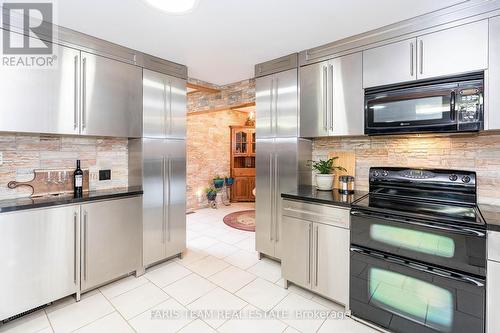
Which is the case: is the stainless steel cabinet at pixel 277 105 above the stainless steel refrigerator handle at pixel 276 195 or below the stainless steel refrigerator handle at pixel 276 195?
above

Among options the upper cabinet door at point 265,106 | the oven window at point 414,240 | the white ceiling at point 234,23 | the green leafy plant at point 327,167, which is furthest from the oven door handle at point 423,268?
the white ceiling at point 234,23

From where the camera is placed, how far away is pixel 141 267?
2711 millimetres

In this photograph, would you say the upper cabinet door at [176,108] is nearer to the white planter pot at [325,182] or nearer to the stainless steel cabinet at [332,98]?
the stainless steel cabinet at [332,98]

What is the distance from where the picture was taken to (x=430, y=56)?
1.93 metres

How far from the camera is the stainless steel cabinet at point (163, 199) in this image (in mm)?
2766

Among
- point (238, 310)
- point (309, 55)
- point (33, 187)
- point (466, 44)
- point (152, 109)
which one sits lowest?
point (238, 310)

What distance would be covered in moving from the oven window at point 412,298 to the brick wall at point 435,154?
38.0 inches

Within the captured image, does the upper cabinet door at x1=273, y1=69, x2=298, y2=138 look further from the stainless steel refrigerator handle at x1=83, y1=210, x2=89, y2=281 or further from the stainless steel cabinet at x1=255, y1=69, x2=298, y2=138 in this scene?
the stainless steel refrigerator handle at x1=83, y1=210, x2=89, y2=281

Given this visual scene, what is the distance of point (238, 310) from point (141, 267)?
128cm

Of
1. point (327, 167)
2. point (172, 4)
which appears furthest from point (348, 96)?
point (172, 4)

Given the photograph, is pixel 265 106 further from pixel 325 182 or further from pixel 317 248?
pixel 317 248

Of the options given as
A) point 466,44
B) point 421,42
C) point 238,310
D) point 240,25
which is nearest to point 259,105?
point 240,25

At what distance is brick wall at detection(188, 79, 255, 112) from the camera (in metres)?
3.69

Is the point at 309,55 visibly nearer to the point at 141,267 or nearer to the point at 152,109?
the point at 152,109
